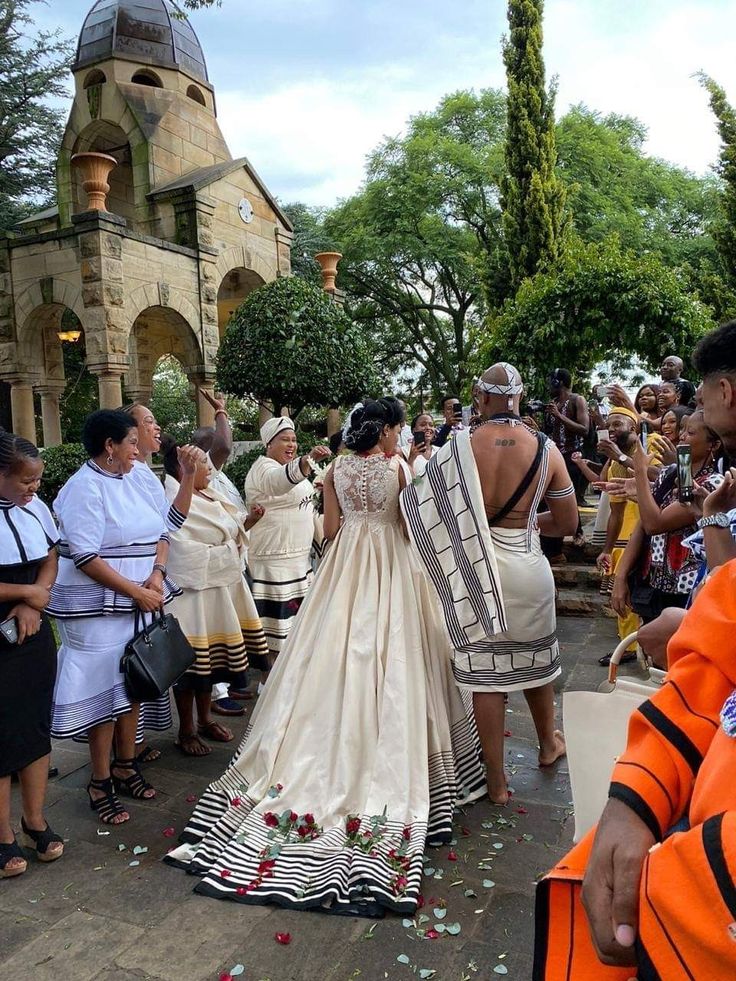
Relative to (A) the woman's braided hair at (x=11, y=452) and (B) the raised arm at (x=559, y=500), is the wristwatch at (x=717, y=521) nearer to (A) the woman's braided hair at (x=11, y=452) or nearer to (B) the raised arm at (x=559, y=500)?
(B) the raised arm at (x=559, y=500)

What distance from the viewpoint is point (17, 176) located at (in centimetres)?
1839

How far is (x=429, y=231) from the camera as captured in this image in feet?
74.8

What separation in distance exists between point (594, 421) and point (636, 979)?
7.72m

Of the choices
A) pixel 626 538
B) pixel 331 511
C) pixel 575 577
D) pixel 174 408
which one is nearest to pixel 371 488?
pixel 331 511

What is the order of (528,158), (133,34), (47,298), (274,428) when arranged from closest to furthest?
(274,428) → (47,298) → (133,34) → (528,158)

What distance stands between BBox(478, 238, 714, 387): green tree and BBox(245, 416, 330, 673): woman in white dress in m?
5.41

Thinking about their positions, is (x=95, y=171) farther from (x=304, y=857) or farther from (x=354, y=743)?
(x=304, y=857)

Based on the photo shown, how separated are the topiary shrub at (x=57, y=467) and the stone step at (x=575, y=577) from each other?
846 centimetres

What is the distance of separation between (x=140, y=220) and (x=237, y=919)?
1393 cm

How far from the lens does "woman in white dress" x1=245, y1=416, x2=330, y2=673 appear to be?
5160 mm

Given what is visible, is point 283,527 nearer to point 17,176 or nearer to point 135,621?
point 135,621

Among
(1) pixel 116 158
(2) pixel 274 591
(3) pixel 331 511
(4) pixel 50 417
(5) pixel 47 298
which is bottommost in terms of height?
(2) pixel 274 591

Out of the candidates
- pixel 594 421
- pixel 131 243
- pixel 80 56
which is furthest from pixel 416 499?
pixel 80 56

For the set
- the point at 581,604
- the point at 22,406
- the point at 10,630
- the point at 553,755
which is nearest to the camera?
the point at 10,630
